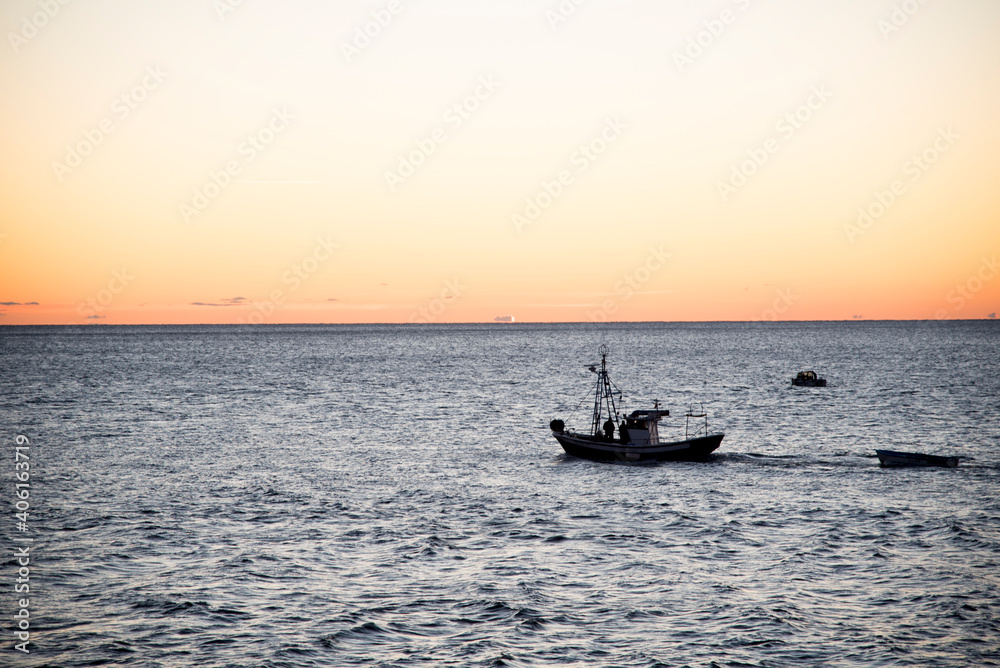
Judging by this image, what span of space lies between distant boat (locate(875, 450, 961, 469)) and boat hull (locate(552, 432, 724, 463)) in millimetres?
8445

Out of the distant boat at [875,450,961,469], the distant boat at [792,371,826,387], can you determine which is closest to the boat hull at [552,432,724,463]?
the distant boat at [875,450,961,469]

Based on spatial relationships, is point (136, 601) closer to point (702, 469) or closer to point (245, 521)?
point (245, 521)

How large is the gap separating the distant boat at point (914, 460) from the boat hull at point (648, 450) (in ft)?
27.7

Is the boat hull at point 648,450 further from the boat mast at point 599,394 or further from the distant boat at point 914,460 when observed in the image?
the distant boat at point 914,460

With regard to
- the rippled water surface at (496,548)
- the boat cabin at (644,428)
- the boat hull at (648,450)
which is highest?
the boat cabin at (644,428)

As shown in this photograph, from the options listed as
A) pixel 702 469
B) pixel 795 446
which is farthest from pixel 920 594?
pixel 795 446

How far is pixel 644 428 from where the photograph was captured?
151 ft

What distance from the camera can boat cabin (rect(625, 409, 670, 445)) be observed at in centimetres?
4591

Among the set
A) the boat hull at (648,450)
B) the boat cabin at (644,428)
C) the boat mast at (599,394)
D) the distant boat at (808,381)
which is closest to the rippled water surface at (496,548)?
the boat hull at (648,450)

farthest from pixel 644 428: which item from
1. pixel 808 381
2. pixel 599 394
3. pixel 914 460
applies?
pixel 808 381

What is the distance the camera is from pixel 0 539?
29.0m

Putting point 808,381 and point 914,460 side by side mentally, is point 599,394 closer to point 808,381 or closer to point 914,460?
point 914,460

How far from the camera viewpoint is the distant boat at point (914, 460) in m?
42.3

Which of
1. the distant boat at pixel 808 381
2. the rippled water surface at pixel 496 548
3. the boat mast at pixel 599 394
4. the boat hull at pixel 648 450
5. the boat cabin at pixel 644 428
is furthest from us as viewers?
the distant boat at pixel 808 381
